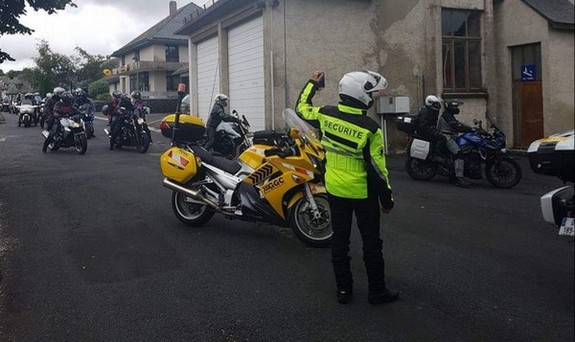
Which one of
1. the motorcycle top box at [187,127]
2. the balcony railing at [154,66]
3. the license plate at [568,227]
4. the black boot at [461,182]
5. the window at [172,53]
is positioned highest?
the window at [172,53]

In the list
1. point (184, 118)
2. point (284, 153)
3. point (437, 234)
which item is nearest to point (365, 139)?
point (284, 153)

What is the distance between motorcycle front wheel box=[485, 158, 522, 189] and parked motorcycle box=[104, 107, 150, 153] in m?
9.37

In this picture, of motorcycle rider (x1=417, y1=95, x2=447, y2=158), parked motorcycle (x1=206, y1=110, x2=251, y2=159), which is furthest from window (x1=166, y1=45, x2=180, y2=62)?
motorcycle rider (x1=417, y1=95, x2=447, y2=158)

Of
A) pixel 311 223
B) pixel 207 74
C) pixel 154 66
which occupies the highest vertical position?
pixel 154 66

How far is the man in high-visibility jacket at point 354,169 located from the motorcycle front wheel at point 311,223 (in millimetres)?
1466

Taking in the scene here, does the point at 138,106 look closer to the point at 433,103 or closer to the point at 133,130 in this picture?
the point at 133,130

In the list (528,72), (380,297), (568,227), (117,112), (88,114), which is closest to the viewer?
(568,227)

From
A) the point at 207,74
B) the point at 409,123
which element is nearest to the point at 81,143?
the point at 207,74

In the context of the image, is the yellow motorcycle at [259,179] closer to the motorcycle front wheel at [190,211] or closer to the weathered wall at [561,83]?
the motorcycle front wheel at [190,211]

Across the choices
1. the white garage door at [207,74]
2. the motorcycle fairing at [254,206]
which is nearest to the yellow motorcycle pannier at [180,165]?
the motorcycle fairing at [254,206]

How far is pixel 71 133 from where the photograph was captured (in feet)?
49.7

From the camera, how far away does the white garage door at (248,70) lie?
602 inches

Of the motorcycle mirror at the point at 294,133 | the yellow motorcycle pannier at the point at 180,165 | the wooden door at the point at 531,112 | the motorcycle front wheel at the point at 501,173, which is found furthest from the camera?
the motorcycle front wheel at the point at 501,173

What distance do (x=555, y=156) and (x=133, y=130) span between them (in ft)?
49.5
